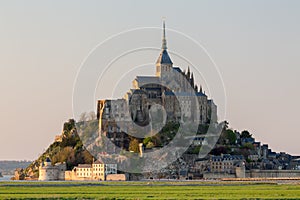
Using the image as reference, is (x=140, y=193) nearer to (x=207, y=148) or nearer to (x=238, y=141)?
(x=207, y=148)

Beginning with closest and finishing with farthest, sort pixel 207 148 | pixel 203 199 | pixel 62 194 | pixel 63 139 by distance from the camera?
pixel 203 199, pixel 62 194, pixel 207 148, pixel 63 139

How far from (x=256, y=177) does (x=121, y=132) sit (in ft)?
93.5

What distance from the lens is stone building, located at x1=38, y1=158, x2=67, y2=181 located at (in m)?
170

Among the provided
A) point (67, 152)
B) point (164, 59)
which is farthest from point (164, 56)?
point (67, 152)

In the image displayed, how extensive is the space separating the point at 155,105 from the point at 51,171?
24179 mm

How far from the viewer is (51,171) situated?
562 ft

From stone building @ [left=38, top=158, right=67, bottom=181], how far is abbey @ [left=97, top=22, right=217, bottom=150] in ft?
38.2

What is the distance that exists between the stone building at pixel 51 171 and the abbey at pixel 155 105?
11654mm

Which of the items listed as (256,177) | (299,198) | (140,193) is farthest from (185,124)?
(299,198)

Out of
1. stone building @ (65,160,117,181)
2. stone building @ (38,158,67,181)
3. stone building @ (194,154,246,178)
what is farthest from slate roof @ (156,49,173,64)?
stone building @ (65,160,117,181)

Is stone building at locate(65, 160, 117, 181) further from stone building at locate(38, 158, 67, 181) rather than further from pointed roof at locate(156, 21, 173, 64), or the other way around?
pointed roof at locate(156, 21, 173, 64)

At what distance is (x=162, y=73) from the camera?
192000mm

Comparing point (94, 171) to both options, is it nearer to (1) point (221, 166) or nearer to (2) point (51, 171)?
(2) point (51, 171)

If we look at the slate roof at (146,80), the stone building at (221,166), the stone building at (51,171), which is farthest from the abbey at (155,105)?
the stone building at (221,166)
